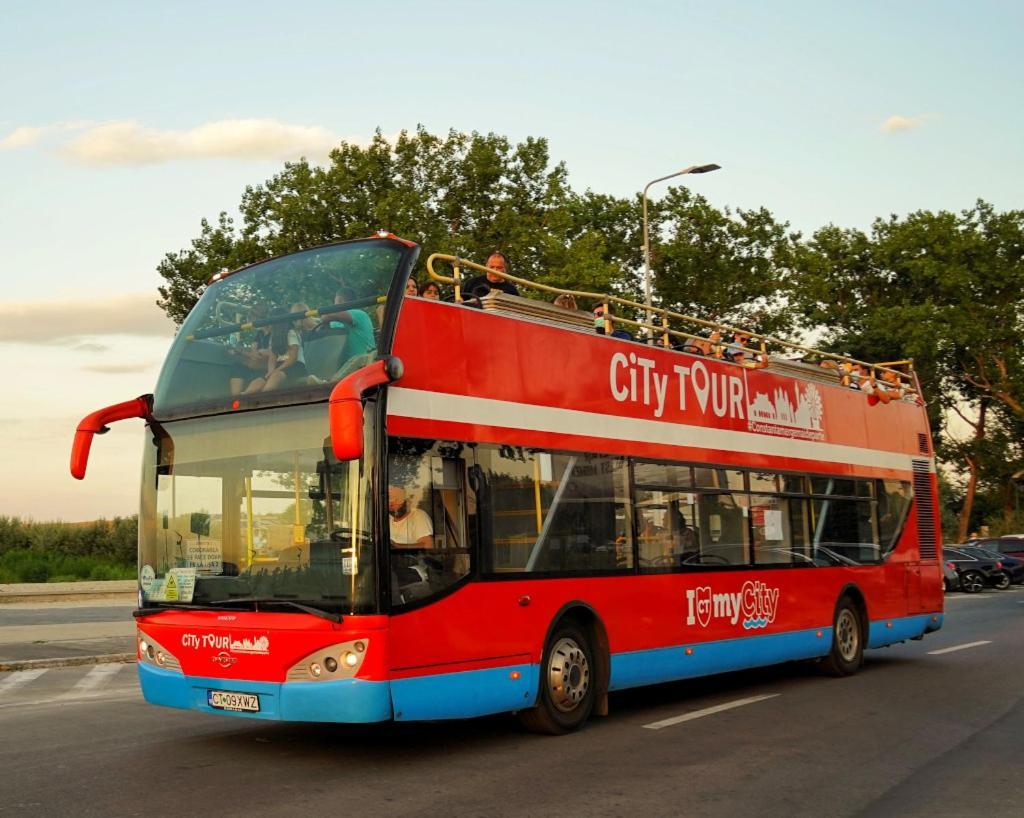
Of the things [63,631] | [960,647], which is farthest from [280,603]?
[63,631]

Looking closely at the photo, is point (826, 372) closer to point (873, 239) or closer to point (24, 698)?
point (24, 698)

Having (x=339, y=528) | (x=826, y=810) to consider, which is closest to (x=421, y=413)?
(x=339, y=528)

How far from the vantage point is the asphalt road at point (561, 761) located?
7.27m

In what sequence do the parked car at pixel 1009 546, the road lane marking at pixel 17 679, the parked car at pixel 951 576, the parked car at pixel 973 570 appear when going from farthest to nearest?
the parked car at pixel 1009 546, the parked car at pixel 973 570, the parked car at pixel 951 576, the road lane marking at pixel 17 679

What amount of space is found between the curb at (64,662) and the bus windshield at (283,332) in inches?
328

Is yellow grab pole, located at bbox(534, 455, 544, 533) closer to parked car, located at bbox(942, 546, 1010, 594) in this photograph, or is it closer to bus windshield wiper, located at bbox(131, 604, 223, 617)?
bus windshield wiper, located at bbox(131, 604, 223, 617)

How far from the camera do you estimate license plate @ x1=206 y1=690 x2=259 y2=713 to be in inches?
323

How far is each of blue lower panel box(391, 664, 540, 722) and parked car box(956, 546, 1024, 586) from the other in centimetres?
3594

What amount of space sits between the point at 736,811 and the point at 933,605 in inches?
409

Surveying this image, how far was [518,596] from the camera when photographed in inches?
365

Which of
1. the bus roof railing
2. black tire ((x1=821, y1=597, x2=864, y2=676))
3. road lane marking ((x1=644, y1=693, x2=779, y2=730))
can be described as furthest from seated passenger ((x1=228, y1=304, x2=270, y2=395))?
black tire ((x1=821, y1=597, x2=864, y2=676))

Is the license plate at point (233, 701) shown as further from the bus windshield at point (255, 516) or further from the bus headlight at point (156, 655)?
the bus windshield at point (255, 516)

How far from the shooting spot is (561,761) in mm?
8617

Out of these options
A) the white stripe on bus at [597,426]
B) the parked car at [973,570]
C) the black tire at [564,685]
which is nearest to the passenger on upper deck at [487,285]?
the white stripe on bus at [597,426]
